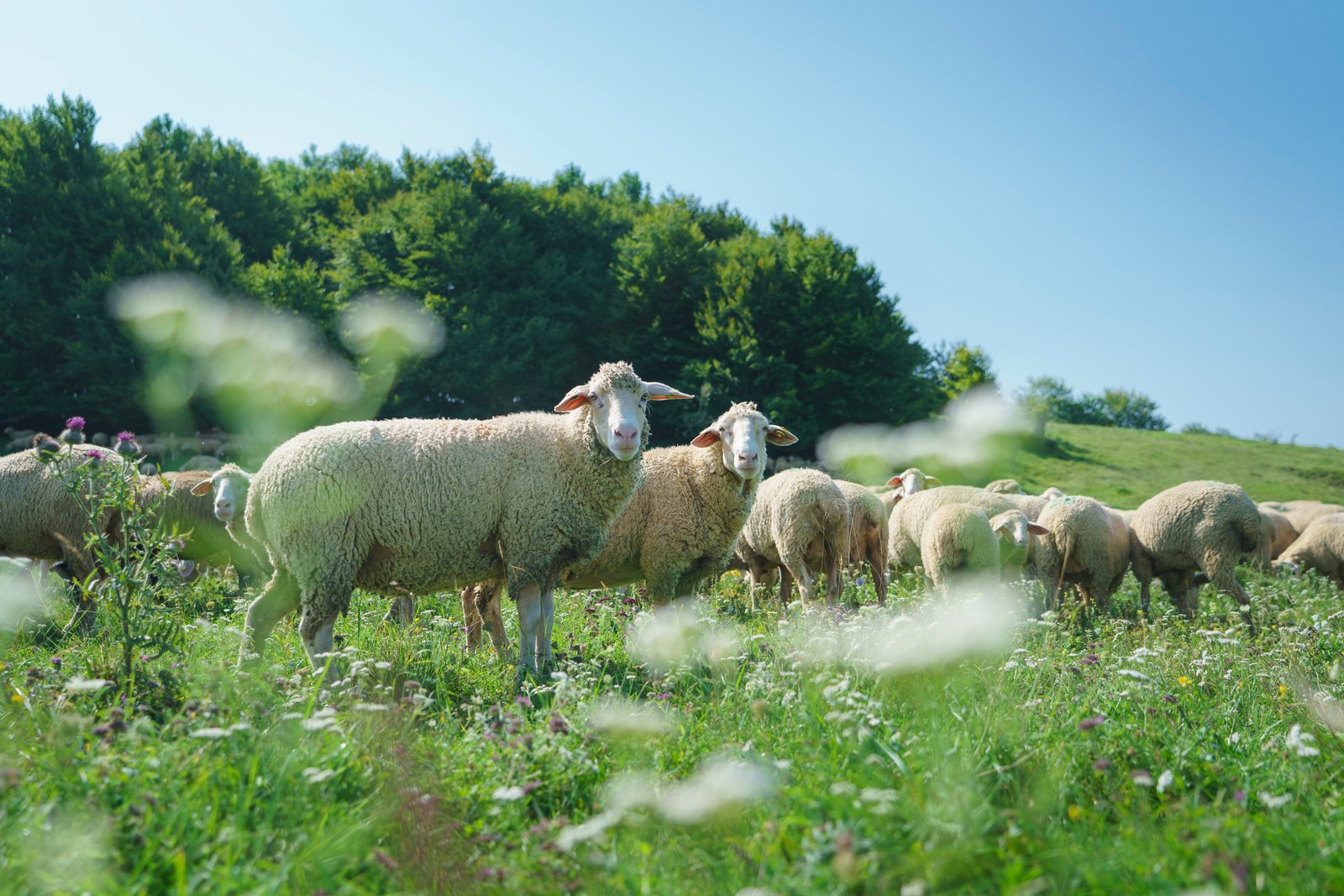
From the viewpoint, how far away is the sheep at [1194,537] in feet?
32.9

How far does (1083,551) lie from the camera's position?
10.3m

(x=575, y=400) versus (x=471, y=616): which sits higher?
(x=575, y=400)

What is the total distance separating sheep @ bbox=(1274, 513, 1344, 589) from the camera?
1416 cm

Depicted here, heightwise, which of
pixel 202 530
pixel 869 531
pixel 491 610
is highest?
pixel 869 531

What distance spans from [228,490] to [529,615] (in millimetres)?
4708

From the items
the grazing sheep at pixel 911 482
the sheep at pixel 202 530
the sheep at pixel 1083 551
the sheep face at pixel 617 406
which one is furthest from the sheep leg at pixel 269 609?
the grazing sheep at pixel 911 482

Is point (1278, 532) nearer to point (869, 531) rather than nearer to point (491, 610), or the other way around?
point (869, 531)

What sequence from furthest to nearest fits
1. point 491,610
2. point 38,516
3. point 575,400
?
point 38,516, point 491,610, point 575,400

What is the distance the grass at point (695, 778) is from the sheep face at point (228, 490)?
12.1ft

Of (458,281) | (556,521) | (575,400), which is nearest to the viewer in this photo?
(556,521)

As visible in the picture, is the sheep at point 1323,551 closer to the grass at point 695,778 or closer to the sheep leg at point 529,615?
the grass at point 695,778

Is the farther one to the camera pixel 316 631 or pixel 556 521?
pixel 556 521

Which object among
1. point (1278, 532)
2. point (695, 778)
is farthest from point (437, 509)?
point (1278, 532)

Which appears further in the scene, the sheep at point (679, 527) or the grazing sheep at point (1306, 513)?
the grazing sheep at point (1306, 513)
